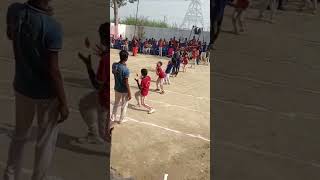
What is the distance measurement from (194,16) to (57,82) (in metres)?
0.79

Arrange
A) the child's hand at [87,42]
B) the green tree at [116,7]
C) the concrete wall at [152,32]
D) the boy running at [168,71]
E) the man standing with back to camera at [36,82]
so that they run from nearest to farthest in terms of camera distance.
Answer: the man standing with back to camera at [36,82], the child's hand at [87,42], the green tree at [116,7], the boy running at [168,71], the concrete wall at [152,32]

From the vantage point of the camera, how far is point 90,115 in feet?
7.61

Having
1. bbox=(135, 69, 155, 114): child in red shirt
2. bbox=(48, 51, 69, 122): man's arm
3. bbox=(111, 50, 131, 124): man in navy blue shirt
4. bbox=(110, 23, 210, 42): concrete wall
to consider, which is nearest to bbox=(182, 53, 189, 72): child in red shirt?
bbox=(110, 23, 210, 42): concrete wall

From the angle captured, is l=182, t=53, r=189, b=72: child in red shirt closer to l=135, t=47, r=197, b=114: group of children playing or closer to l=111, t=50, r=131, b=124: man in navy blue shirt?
l=135, t=47, r=197, b=114: group of children playing

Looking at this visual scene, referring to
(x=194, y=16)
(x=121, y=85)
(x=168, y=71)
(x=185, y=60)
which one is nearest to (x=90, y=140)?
(x=121, y=85)

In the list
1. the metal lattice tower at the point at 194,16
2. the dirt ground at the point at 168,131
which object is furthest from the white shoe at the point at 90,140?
the metal lattice tower at the point at 194,16

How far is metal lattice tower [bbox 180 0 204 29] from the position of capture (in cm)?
223

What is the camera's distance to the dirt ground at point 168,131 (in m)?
2.53

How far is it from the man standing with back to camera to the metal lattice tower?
0.70m

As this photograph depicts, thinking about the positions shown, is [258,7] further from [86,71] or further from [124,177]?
[124,177]

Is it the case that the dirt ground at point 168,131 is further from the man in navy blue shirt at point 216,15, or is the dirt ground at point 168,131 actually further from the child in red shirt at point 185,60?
the man in navy blue shirt at point 216,15

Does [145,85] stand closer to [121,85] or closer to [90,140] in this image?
[121,85]

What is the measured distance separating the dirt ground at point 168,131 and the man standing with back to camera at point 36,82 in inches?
15.2

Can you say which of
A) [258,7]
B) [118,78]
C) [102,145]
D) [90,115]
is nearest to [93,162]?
[102,145]
